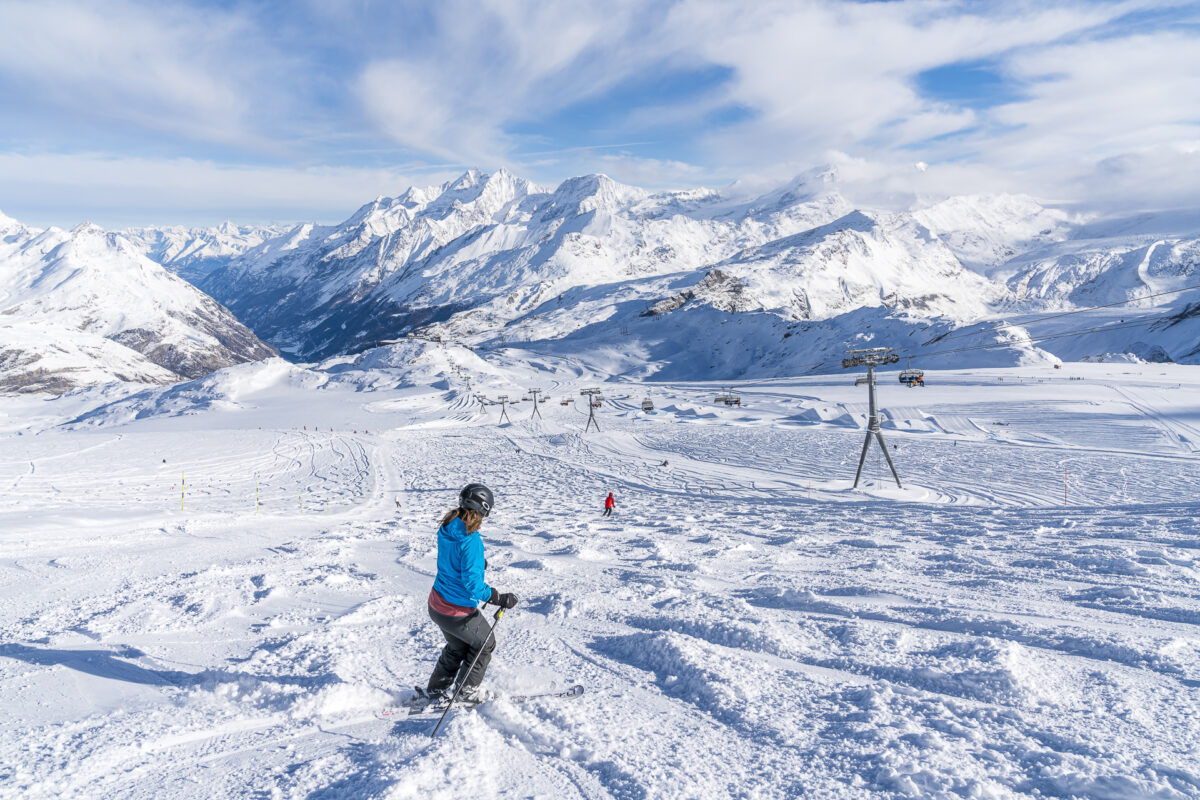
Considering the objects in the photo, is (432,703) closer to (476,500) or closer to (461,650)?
(461,650)

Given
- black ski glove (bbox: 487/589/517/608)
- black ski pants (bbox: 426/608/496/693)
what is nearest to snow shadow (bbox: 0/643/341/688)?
black ski pants (bbox: 426/608/496/693)

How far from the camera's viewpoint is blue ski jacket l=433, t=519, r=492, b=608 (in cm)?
485

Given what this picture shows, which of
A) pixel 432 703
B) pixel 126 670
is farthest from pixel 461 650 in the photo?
pixel 126 670

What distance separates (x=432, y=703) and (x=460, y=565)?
3.75ft

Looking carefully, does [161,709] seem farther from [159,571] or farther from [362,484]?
[362,484]

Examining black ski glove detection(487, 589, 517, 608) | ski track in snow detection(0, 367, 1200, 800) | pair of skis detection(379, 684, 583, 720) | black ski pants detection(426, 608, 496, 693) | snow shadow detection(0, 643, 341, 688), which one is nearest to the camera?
ski track in snow detection(0, 367, 1200, 800)

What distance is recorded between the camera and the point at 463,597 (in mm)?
4941

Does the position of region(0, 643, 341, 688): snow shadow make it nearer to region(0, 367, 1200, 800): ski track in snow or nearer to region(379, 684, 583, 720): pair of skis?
region(0, 367, 1200, 800): ski track in snow

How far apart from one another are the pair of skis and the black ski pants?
0.09m

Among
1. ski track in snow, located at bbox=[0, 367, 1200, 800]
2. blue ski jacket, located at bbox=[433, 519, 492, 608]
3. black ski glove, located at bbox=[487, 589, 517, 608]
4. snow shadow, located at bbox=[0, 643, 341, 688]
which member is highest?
blue ski jacket, located at bbox=[433, 519, 492, 608]

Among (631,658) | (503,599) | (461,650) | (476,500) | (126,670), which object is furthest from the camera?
(631,658)

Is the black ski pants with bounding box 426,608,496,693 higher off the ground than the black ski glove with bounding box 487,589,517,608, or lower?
lower

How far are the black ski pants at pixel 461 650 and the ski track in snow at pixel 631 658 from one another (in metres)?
0.32

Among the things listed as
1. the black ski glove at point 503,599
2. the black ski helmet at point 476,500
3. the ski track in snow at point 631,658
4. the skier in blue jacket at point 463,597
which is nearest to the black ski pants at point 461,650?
the skier in blue jacket at point 463,597
